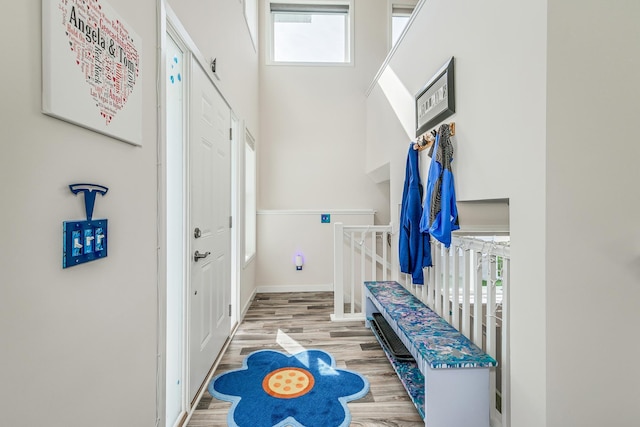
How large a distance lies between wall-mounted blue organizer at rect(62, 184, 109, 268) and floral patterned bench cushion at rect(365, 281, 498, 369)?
4.71 ft

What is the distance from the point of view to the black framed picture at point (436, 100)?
1766mm

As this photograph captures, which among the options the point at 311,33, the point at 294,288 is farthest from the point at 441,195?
the point at 311,33

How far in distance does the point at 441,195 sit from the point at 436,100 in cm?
66

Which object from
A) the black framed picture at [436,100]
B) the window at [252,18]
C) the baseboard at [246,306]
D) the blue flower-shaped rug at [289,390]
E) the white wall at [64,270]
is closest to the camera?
the white wall at [64,270]

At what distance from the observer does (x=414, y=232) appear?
2.27m

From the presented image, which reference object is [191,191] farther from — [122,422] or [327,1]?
[327,1]

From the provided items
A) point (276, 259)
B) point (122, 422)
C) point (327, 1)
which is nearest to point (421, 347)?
point (122, 422)

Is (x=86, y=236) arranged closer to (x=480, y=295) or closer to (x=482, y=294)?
(x=480, y=295)

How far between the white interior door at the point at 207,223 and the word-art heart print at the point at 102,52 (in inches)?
26.5

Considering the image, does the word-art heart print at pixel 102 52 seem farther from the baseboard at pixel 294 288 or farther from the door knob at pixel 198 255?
the baseboard at pixel 294 288

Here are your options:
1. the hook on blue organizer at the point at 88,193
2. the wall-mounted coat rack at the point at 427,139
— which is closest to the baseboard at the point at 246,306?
the wall-mounted coat rack at the point at 427,139

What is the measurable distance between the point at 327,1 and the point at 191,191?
3.94m

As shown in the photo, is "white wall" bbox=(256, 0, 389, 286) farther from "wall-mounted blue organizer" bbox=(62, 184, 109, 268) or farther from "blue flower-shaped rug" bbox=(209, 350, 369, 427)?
"wall-mounted blue organizer" bbox=(62, 184, 109, 268)
